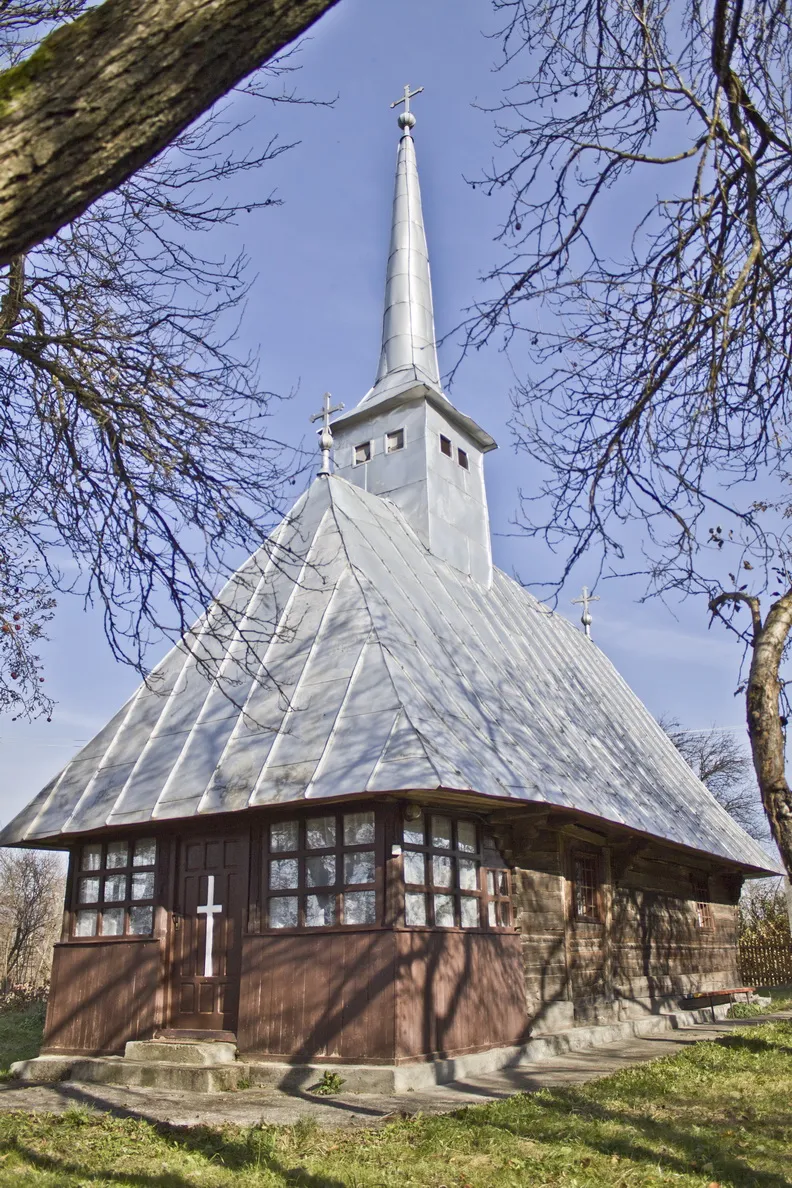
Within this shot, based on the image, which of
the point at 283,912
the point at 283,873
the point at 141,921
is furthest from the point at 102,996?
the point at 283,873

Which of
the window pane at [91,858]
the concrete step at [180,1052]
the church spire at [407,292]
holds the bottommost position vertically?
the concrete step at [180,1052]

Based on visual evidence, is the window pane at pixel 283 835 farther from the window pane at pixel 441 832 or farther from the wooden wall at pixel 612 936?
the wooden wall at pixel 612 936

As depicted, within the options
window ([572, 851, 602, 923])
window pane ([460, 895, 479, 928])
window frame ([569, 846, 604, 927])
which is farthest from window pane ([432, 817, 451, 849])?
window ([572, 851, 602, 923])

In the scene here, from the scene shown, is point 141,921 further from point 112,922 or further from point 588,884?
point 588,884

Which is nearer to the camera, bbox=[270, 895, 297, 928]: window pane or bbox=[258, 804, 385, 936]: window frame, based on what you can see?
bbox=[258, 804, 385, 936]: window frame

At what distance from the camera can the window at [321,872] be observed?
30.4 feet

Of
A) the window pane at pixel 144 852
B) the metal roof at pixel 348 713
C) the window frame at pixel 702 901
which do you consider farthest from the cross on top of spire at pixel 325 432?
the window frame at pixel 702 901

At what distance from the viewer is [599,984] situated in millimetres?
13117

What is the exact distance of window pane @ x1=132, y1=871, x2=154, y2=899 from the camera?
10914mm

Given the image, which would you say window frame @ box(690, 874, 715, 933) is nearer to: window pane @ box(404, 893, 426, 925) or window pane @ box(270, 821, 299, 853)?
window pane @ box(404, 893, 426, 925)

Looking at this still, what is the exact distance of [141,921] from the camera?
10859mm

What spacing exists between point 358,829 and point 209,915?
2101mm

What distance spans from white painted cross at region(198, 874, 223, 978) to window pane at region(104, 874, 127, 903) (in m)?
1.19

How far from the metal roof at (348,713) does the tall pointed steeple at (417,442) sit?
2.53 ft
